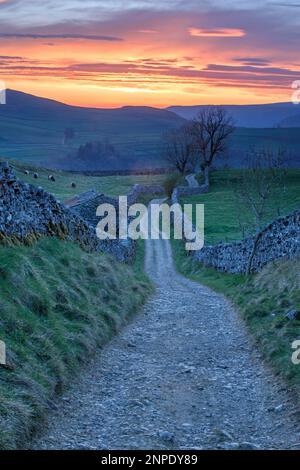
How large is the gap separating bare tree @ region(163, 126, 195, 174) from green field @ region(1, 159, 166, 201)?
13.7 feet

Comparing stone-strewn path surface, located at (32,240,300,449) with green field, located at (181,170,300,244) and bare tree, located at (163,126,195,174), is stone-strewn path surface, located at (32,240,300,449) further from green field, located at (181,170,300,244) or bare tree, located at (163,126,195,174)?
bare tree, located at (163,126,195,174)

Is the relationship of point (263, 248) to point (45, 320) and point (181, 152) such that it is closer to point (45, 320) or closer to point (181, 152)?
point (45, 320)

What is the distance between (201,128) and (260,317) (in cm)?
8559

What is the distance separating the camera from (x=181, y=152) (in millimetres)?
101312

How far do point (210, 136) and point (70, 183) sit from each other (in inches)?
1123

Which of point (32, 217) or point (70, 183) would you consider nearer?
point (32, 217)

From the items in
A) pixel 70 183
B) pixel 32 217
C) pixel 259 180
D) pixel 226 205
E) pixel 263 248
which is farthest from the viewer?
pixel 70 183

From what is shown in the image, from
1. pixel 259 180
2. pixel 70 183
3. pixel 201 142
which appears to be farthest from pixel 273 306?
pixel 201 142

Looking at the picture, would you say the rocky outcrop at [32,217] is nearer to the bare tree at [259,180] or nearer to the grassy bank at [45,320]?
the grassy bank at [45,320]

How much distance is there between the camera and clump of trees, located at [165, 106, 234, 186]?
9781 centimetres

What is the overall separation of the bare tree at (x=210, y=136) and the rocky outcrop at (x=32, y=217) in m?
75.8
